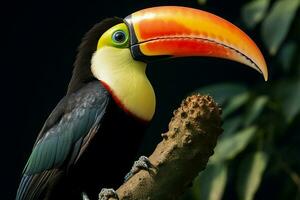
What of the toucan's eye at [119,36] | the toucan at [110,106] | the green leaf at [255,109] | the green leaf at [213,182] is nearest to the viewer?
the toucan at [110,106]

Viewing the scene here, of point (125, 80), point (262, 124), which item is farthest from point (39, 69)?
point (125, 80)

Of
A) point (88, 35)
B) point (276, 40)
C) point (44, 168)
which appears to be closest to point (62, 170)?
point (44, 168)

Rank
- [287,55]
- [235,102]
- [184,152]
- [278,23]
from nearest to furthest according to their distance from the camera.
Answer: [184,152] → [278,23] → [235,102] → [287,55]

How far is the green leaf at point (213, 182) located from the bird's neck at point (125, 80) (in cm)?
70

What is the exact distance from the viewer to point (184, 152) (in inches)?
94.3

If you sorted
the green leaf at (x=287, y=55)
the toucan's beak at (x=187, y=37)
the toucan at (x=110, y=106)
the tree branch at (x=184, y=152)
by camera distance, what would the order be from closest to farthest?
the tree branch at (x=184, y=152) < the toucan's beak at (x=187, y=37) < the toucan at (x=110, y=106) < the green leaf at (x=287, y=55)

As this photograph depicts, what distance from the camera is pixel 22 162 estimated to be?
15.9 feet

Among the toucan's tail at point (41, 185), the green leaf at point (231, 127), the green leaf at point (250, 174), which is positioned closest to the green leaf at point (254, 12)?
the green leaf at point (231, 127)

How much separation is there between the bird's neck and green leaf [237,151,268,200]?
0.79 metres

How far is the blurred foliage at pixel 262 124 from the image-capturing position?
3.74 meters

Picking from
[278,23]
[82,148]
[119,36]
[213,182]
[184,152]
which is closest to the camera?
[184,152]

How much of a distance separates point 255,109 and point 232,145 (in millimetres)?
185

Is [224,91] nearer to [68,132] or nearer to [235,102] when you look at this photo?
[235,102]

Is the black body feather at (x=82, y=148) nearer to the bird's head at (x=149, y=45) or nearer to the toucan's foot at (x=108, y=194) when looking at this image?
the bird's head at (x=149, y=45)
